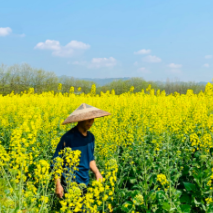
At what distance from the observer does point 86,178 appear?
10.4 feet

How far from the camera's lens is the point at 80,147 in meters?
3.15

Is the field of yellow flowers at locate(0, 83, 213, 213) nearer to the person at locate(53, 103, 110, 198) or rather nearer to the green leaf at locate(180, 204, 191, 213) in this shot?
the green leaf at locate(180, 204, 191, 213)

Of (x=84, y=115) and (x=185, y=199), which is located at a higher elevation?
(x=84, y=115)

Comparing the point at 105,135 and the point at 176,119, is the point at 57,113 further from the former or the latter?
the point at 176,119

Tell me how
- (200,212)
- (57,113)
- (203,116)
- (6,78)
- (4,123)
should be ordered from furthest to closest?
(6,78) < (57,113) < (4,123) < (203,116) < (200,212)

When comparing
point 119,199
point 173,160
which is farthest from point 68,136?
point 173,160

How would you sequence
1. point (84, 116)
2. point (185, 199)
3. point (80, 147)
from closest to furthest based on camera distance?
point (84, 116)
point (80, 147)
point (185, 199)

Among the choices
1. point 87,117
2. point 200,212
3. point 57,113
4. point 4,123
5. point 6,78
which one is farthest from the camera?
point 6,78

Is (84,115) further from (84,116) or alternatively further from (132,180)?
(132,180)

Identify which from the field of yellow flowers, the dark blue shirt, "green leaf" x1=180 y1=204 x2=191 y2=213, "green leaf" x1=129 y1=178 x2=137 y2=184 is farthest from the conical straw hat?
"green leaf" x1=180 y1=204 x2=191 y2=213

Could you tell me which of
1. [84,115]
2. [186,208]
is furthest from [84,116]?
[186,208]

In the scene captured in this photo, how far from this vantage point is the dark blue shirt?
311 centimetres

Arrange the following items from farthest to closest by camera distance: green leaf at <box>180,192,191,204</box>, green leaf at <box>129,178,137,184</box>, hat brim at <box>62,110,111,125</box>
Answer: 1. green leaf at <box>129,178,137,184</box>
2. green leaf at <box>180,192,191,204</box>
3. hat brim at <box>62,110,111,125</box>

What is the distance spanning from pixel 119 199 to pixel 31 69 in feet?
132
